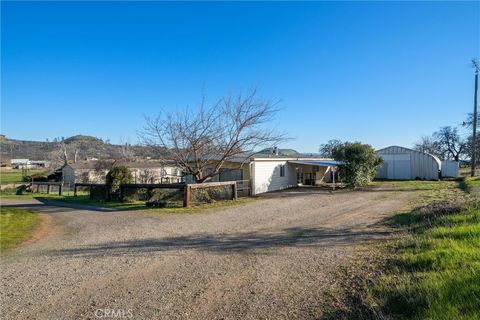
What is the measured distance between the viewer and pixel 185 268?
18.7 feet

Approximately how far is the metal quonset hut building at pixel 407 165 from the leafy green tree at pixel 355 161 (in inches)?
434

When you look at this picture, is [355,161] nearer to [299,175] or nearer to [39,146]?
[299,175]

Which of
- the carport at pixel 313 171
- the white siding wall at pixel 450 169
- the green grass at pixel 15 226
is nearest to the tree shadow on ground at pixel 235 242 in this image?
the green grass at pixel 15 226

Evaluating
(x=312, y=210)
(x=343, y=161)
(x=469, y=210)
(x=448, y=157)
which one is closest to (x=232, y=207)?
(x=312, y=210)

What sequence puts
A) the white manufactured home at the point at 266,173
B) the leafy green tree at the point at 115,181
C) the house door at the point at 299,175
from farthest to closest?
the house door at the point at 299,175, the white manufactured home at the point at 266,173, the leafy green tree at the point at 115,181

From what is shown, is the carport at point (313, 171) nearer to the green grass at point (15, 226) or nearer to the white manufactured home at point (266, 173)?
the white manufactured home at point (266, 173)

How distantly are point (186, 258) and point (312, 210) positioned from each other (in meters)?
7.58

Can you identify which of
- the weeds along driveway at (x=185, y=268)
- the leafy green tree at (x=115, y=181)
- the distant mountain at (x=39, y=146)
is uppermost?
the distant mountain at (x=39, y=146)

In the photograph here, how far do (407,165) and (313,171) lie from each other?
1152 cm

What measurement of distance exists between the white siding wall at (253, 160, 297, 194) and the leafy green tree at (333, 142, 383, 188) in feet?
13.2

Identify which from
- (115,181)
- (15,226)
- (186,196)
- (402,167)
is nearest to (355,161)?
(402,167)

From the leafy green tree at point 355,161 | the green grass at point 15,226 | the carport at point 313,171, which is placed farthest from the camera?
the carport at point 313,171

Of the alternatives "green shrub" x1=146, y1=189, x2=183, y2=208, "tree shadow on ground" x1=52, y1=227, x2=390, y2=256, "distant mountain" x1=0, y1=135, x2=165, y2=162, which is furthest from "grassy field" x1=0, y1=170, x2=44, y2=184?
"tree shadow on ground" x1=52, y1=227, x2=390, y2=256

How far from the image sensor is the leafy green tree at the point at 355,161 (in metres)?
23.0
